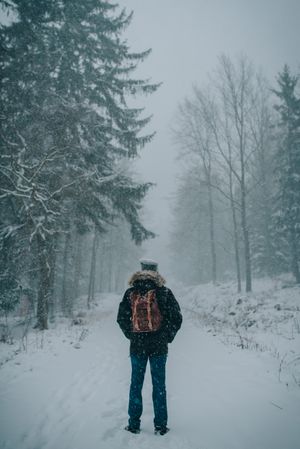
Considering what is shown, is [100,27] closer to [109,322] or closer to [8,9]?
[8,9]

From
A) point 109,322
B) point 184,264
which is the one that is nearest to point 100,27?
point 109,322

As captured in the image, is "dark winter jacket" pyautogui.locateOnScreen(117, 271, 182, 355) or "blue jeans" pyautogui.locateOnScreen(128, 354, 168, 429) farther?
"dark winter jacket" pyautogui.locateOnScreen(117, 271, 182, 355)

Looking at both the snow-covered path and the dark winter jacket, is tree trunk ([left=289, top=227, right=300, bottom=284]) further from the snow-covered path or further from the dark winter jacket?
the dark winter jacket

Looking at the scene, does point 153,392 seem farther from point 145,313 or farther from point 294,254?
point 294,254

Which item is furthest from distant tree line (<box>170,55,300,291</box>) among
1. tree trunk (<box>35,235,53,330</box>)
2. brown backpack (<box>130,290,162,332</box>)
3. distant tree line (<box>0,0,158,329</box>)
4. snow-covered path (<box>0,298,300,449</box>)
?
brown backpack (<box>130,290,162,332</box>)

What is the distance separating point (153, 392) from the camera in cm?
413

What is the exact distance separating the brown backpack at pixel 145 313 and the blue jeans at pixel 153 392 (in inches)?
17.0

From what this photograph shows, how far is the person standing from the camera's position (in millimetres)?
4059

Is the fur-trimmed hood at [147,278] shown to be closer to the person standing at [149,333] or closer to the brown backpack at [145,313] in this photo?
the person standing at [149,333]

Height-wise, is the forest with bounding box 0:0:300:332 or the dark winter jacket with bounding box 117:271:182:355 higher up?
the forest with bounding box 0:0:300:332

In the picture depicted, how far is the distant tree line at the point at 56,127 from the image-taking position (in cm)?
1087

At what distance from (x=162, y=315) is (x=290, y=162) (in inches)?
881

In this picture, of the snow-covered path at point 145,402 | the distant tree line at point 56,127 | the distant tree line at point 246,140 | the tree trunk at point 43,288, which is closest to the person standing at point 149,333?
the snow-covered path at point 145,402

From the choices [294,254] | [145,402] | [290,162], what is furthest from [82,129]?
[294,254]
